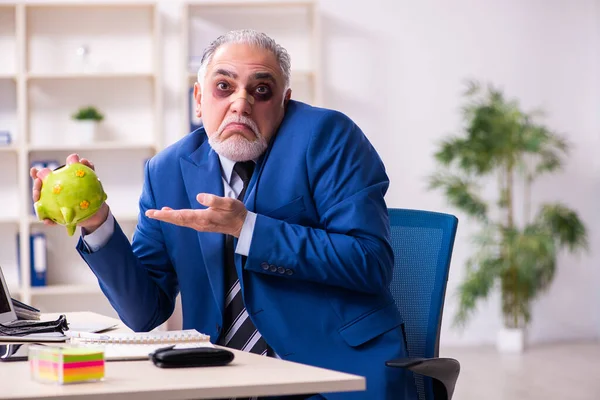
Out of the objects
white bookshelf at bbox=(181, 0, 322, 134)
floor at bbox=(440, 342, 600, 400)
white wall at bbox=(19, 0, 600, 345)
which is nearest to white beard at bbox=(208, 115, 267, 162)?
floor at bbox=(440, 342, 600, 400)

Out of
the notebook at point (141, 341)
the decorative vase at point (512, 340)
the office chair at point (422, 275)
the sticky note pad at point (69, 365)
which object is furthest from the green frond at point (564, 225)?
the sticky note pad at point (69, 365)

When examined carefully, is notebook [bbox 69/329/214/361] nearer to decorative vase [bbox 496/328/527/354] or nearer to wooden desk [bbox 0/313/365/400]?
wooden desk [bbox 0/313/365/400]

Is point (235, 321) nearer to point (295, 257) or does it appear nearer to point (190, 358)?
point (295, 257)

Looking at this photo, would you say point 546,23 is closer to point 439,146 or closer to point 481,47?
point 481,47

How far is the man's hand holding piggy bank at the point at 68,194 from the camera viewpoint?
1621 mm

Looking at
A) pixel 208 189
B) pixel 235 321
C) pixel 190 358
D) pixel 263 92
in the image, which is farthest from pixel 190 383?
pixel 263 92

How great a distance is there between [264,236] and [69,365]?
62 cm

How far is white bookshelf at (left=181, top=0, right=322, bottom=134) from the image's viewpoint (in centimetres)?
585

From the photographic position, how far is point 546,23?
643 centimetres

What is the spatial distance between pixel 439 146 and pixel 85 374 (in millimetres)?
5146

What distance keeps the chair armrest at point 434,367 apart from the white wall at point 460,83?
171 inches

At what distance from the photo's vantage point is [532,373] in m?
5.09

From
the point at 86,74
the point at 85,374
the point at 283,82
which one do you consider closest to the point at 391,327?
the point at 283,82

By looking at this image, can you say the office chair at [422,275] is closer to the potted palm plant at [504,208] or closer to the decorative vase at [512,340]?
the potted palm plant at [504,208]
